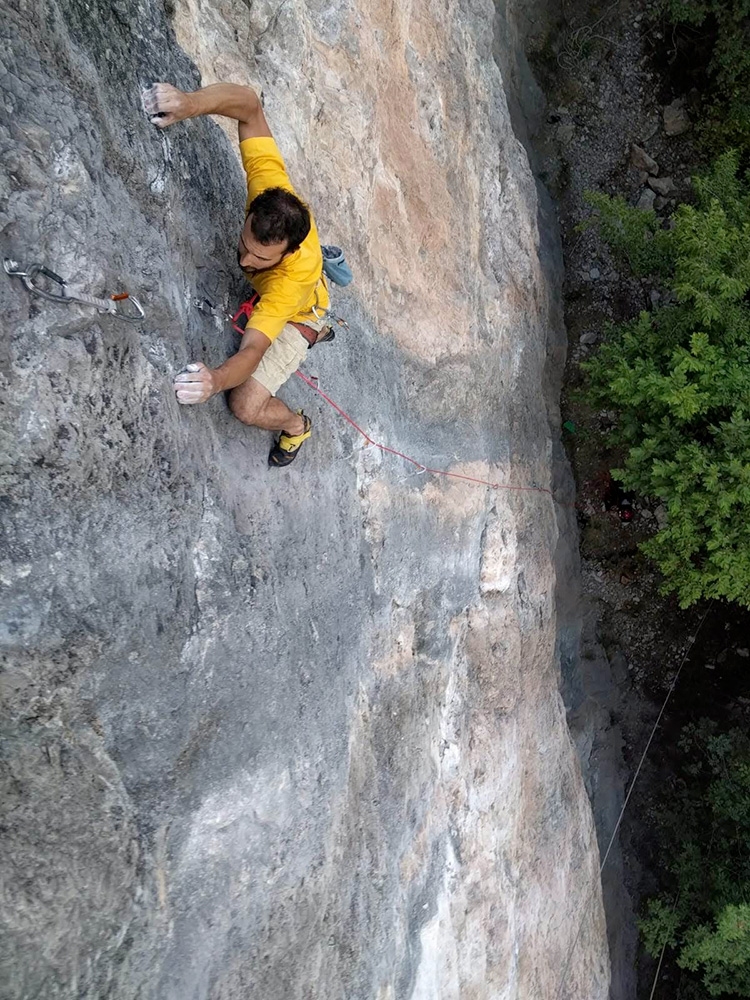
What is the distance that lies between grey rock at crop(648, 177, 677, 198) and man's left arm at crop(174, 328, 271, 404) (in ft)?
20.3

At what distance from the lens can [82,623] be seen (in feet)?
7.57

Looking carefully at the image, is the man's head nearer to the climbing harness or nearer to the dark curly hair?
the dark curly hair

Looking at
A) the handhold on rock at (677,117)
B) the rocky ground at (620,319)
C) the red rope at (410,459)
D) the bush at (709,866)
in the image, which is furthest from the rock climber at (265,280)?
the handhold on rock at (677,117)

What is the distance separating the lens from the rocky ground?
23.9ft

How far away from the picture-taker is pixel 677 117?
7.43 meters

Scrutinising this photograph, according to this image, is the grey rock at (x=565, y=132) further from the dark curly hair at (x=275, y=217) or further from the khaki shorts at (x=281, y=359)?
the dark curly hair at (x=275, y=217)

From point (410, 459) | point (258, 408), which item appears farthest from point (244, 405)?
point (410, 459)

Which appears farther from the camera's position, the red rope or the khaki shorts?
the red rope

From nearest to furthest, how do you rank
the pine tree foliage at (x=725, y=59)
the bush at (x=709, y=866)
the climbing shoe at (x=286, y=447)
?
the climbing shoe at (x=286, y=447)
the bush at (x=709, y=866)
the pine tree foliage at (x=725, y=59)

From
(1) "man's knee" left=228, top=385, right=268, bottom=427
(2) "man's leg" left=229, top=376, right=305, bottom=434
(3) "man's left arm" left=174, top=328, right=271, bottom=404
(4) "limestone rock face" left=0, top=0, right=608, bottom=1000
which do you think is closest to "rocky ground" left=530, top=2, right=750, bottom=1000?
(4) "limestone rock face" left=0, top=0, right=608, bottom=1000

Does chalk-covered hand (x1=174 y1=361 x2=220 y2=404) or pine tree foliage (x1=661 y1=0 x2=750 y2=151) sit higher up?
pine tree foliage (x1=661 y1=0 x2=750 y2=151)

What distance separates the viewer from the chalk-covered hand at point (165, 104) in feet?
8.50

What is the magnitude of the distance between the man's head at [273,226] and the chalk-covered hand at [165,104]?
39 centimetres

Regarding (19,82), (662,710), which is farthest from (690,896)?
(19,82)
